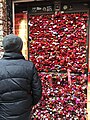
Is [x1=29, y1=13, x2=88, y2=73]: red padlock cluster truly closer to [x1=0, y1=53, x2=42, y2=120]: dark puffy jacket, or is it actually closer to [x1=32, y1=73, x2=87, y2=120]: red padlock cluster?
[x1=32, y1=73, x2=87, y2=120]: red padlock cluster

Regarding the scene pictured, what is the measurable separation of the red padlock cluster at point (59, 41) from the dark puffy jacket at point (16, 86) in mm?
1221

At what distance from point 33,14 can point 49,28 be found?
36 cm

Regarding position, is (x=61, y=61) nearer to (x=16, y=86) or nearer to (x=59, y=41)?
(x=59, y=41)

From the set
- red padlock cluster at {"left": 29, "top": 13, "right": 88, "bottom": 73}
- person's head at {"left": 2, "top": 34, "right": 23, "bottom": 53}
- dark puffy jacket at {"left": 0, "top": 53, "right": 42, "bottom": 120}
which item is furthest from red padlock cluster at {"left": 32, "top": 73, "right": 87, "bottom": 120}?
person's head at {"left": 2, "top": 34, "right": 23, "bottom": 53}

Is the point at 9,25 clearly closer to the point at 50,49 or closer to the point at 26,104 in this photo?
the point at 50,49

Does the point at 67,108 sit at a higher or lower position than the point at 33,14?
lower

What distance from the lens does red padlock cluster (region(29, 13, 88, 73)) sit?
3.50 m

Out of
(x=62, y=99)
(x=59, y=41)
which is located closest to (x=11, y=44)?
(x=59, y=41)

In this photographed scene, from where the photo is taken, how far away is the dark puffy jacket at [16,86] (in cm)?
234

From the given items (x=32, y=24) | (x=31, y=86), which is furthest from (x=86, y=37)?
(x=31, y=86)

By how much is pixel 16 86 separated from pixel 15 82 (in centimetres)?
4

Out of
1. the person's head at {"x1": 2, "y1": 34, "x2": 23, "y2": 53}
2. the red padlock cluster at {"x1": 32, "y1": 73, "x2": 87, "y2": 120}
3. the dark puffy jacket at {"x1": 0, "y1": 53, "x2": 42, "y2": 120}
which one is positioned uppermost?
the person's head at {"x1": 2, "y1": 34, "x2": 23, "y2": 53}

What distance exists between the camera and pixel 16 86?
237 cm

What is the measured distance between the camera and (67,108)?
3627 mm
